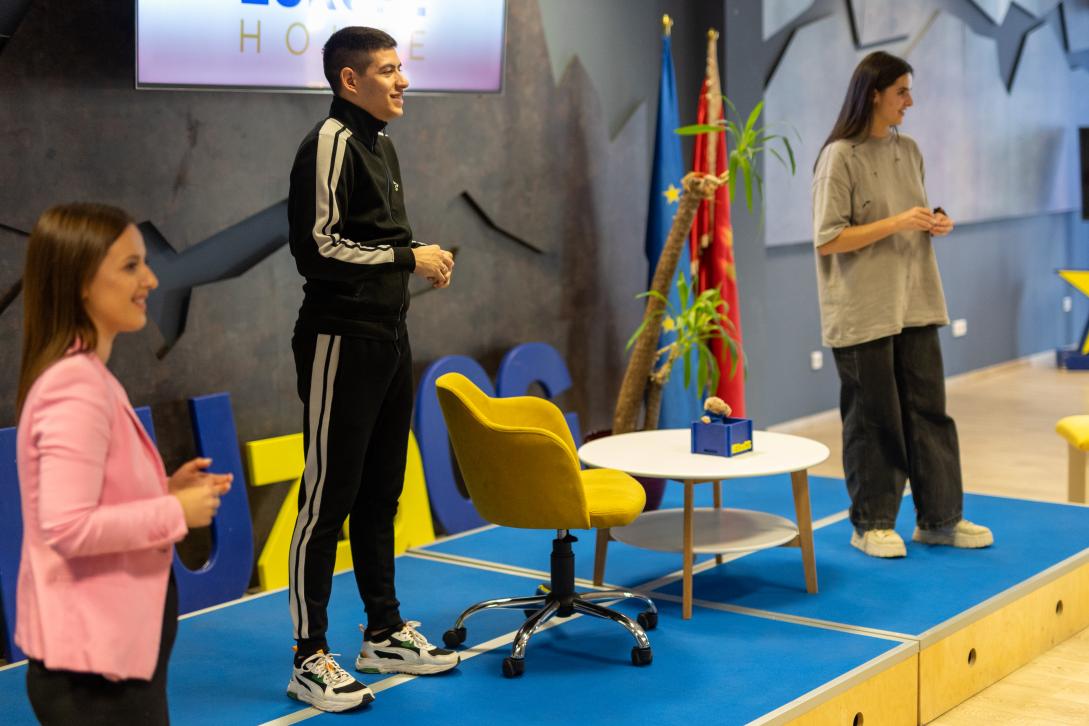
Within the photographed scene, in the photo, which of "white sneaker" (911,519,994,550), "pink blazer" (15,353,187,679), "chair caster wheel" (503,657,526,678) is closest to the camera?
"pink blazer" (15,353,187,679)

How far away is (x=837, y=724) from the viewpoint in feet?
10.7

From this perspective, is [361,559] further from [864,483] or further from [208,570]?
[864,483]

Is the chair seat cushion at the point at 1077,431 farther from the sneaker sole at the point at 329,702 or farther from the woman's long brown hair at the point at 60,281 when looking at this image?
the woman's long brown hair at the point at 60,281

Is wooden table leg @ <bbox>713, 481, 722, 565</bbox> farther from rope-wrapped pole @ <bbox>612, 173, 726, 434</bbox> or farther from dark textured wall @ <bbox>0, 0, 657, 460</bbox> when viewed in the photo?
dark textured wall @ <bbox>0, 0, 657, 460</bbox>

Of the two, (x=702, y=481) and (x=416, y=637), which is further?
(x=702, y=481)

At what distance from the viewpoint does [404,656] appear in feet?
11.3

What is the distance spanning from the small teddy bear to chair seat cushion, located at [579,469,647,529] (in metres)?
0.31

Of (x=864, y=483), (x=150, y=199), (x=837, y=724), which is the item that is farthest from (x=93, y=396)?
(x=864, y=483)

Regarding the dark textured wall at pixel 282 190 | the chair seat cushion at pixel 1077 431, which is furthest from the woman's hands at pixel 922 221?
the dark textured wall at pixel 282 190

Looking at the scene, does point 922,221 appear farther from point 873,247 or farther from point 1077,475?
point 1077,475

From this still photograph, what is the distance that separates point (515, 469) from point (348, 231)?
0.74 meters

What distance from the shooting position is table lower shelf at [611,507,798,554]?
403 cm

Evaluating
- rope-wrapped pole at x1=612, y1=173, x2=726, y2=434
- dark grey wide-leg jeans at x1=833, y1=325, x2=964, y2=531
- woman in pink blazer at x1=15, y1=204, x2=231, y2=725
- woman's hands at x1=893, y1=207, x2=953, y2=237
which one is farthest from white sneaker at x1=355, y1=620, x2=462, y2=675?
rope-wrapped pole at x1=612, y1=173, x2=726, y2=434

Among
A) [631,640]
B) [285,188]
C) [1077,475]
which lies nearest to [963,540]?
[1077,475]
